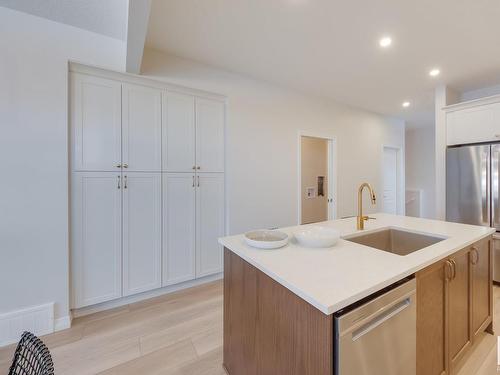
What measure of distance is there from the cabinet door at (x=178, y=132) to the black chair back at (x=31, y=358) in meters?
A: 1.93

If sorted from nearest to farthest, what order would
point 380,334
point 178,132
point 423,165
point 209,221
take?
1. point 380,334
2. point 178,132
3. point 209,221
4. point 423,165

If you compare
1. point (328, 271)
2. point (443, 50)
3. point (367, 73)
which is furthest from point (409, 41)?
point (328, 271)

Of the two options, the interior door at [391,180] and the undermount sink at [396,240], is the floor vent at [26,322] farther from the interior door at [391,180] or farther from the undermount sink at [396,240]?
the interior door at [391,180]

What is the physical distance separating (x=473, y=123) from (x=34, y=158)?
4865 millimetres

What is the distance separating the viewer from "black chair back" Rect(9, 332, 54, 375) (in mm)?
618

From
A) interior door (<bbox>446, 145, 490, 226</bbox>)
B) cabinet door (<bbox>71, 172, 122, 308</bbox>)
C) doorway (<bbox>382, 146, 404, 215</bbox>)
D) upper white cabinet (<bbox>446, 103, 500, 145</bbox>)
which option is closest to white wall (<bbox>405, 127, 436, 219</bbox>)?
doorway (<bbox>382, 146, 404, 215</bbox>)

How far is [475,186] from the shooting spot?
2830 millimetres

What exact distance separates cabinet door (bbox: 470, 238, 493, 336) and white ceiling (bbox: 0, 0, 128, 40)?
128 inches

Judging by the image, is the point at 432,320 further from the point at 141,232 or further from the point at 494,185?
the point at 494,185

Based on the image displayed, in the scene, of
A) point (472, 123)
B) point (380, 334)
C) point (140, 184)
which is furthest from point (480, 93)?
point (140, 184)

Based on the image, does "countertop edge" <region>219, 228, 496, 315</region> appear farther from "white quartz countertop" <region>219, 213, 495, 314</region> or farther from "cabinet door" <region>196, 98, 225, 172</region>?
"cabinet door" <region>196, 98, 225, 172</region>

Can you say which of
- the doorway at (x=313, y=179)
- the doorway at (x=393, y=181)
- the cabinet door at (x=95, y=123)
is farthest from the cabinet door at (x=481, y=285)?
the doorway at (x=393, y=181)

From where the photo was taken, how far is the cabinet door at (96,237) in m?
2.10

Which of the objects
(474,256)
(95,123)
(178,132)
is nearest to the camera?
(474,256)
